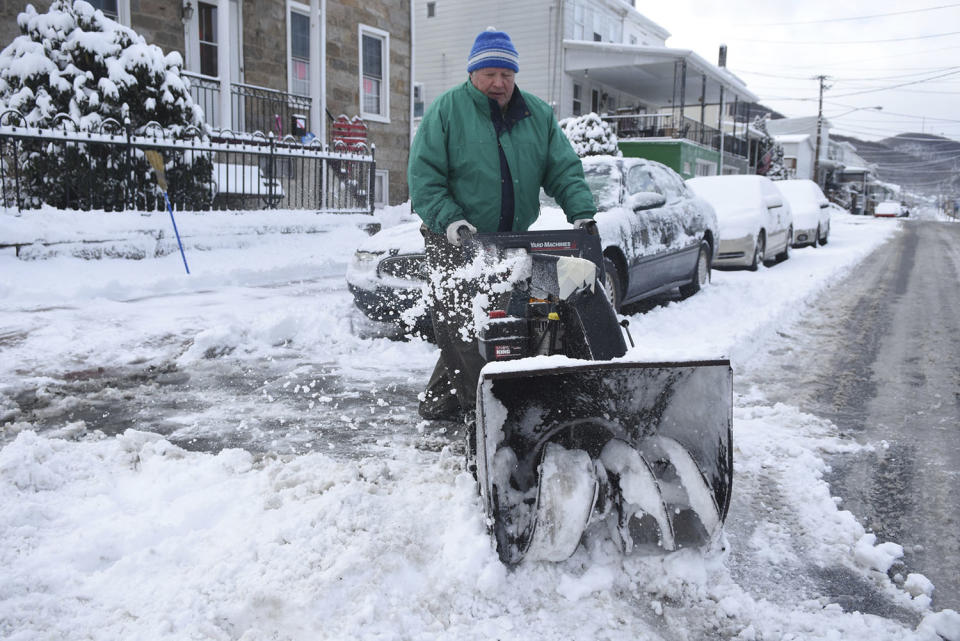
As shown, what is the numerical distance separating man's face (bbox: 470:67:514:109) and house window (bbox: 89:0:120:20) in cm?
1231

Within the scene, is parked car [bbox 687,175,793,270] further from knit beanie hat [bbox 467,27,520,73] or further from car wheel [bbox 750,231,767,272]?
knit beanie hat [bbox 467,27,520,73]

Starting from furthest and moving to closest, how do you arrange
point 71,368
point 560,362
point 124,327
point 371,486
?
point 124,327 < point 71,368 < point 371,486 < point 560,362

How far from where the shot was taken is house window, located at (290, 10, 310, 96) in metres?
16.5

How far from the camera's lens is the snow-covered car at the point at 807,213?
16.8 metres

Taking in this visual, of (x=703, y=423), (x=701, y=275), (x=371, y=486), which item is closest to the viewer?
(x=703, y=423)

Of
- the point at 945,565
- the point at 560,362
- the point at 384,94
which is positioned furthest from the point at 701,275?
the point at 384,94

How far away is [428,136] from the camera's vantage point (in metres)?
3.34

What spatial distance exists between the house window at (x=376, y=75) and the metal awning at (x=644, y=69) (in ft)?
37.7

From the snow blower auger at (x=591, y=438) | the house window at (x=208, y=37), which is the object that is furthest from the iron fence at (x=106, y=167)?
the snow blower auger at (x=591, y=438)

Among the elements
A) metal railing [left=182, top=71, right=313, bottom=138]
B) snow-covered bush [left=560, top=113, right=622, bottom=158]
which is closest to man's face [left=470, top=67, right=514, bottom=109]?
metal railing [left=182, top=71, right=313, bottom=138]

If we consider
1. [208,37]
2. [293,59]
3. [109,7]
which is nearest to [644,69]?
[293,59]

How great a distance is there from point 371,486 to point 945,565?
2.19 metres

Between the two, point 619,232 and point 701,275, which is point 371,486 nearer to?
point 619,232

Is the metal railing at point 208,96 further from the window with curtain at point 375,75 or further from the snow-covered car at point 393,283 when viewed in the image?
the snow-covered car at point 393,283
